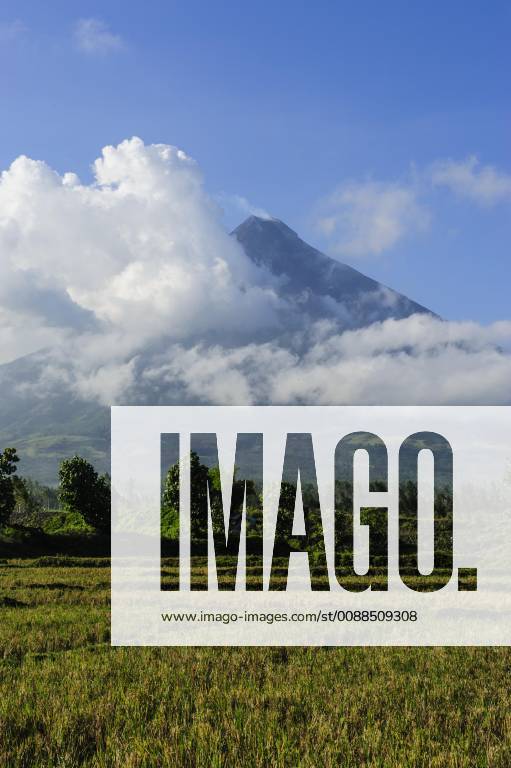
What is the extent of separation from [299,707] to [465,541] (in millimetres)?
82383

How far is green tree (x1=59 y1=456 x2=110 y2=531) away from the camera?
78125mm

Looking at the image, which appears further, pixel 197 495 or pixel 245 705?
pixel 197 495

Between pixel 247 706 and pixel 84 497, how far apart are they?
72399 mm

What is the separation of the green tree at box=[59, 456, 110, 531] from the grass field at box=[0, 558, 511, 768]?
64535 mm

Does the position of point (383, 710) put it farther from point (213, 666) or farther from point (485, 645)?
point (485, 645)

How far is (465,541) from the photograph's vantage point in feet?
279

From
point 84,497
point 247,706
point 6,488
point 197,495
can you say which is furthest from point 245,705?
point 84,497

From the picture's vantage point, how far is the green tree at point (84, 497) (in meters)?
78.1

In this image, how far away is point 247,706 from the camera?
9914mm

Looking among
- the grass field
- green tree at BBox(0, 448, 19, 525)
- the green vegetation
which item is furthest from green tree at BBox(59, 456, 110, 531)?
the grass field

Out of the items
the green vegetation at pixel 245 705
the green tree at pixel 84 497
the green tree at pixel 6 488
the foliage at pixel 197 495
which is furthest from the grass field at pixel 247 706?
the green tree at pixel 84 497

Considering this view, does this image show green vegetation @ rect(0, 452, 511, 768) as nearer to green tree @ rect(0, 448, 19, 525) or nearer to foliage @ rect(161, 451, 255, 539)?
green tree @ rect(0, 448, 19, 525)

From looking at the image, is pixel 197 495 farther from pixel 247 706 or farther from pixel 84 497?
pixel 247 706

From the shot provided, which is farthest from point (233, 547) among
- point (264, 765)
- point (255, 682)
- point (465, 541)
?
point (264, 765)
